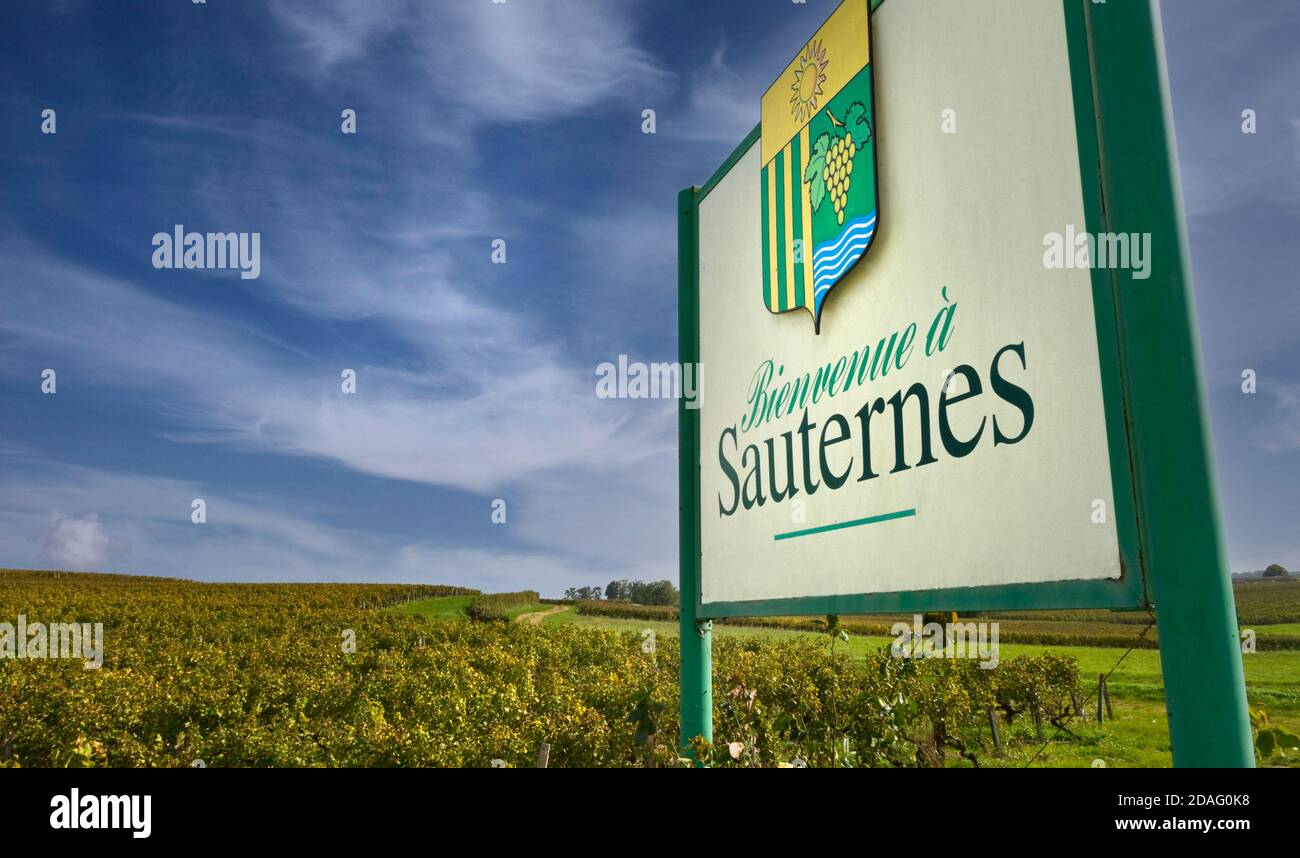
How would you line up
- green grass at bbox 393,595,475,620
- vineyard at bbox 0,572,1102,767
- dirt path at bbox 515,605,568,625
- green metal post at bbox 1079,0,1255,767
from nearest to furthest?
green metal post at bbox 1079,0,1255,767 < vineyard at bbox 0,572,1102,767 < dirt path at bbox 515,605,568,625 < green grass at bbox 393,595,475,620

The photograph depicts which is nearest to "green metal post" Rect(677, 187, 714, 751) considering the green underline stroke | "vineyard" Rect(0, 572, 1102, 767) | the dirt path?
"vineyard" Rect(0, 572, 1102, 767)

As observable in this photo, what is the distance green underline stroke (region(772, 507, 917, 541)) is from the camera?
2498 millimetres

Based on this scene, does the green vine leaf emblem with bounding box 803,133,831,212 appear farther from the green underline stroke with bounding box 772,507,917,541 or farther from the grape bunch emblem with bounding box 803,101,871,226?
the green underline stroke with bounding box 772,507,917,541

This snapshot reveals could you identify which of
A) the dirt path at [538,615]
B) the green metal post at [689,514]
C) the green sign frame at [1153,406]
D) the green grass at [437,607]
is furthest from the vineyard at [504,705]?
the green grass at [437,607]

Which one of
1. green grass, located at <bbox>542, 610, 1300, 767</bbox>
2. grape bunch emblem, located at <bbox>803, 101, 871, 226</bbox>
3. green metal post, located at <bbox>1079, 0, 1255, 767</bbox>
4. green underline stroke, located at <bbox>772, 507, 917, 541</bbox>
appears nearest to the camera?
green metal post, located at <bbox>1079, 0, 1255, 767</bbox>

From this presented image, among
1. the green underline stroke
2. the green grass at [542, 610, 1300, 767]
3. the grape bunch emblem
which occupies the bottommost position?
the green grass at [542, 610, 1300, 767]

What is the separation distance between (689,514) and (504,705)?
215 inches

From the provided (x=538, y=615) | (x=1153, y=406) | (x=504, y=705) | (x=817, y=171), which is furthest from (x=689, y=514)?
(x=538, y=615)

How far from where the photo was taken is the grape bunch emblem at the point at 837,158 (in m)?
2.89

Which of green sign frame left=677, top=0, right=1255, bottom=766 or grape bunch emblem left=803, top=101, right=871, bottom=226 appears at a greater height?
grape bunch emblem left=803, top=101, right=871, bottom=226

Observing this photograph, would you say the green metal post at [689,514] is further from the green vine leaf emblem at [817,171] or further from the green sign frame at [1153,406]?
the green sign frame at [1153,406]

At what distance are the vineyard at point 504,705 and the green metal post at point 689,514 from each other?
26 centimetres

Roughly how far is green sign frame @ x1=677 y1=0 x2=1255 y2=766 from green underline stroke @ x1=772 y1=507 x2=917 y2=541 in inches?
18.0
